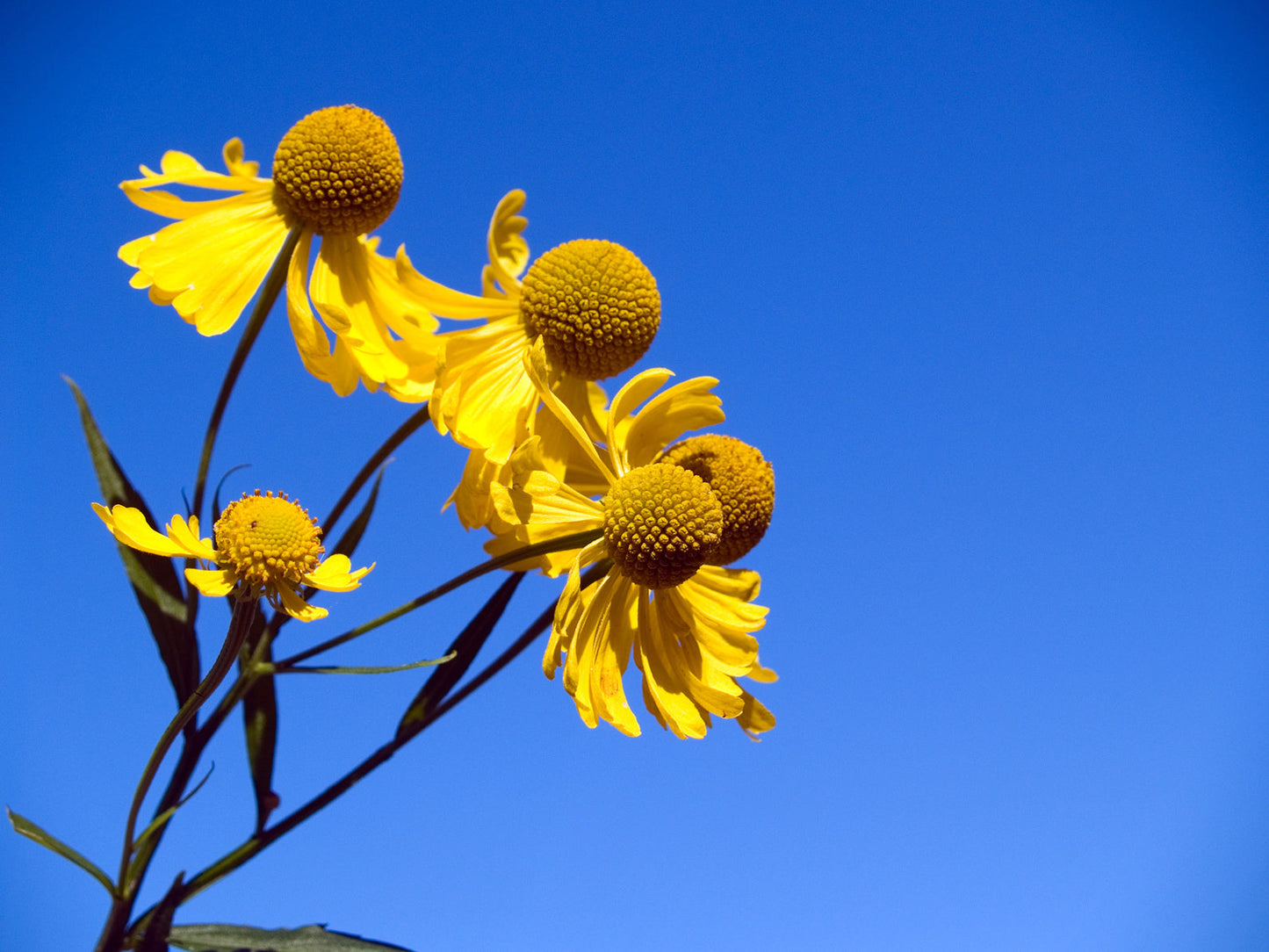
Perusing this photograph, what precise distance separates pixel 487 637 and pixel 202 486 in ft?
1.47

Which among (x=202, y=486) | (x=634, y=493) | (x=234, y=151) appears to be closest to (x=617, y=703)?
(x=634, y=493)

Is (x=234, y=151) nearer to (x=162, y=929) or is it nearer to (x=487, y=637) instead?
(x=487, y=637)

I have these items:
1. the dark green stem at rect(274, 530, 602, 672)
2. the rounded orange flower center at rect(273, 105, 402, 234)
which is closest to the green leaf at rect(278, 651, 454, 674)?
the dark green stem at rect(274, 530, 602, 672)

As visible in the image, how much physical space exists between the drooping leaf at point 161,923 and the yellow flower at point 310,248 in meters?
0.71

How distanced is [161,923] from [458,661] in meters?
0.51

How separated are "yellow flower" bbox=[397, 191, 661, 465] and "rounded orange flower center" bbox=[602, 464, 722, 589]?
0.58ft

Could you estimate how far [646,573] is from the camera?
1.44 metres

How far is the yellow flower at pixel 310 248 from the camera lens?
4.75ft

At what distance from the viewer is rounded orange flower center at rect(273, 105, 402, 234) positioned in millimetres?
1528

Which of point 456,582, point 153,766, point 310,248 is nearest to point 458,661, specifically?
point 456,582

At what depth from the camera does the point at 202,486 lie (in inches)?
56.5

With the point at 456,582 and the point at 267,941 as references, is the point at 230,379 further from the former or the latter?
the point at 267,941

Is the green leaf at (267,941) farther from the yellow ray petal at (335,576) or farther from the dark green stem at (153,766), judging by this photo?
the yellow ray petal at (335,576)

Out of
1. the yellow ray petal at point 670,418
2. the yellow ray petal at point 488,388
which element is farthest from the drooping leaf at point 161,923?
the yellow ray petal at point 670,418
